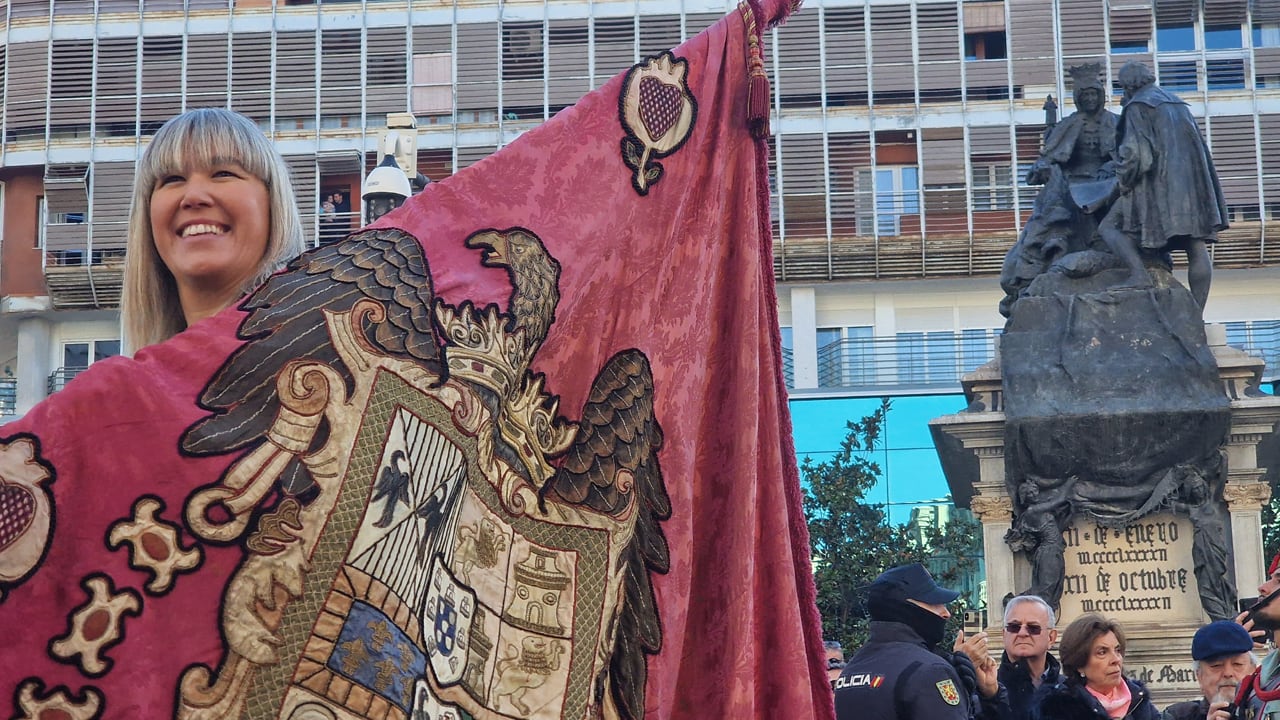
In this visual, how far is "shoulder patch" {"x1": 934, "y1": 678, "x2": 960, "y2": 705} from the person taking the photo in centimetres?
564

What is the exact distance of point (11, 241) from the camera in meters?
41.4

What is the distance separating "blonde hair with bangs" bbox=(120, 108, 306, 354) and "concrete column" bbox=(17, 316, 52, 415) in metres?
39.8

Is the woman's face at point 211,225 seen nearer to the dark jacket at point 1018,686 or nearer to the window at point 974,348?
the dark jacket at point 1018,686

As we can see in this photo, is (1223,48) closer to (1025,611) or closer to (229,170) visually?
(1025,611)

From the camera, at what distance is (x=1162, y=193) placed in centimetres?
1366

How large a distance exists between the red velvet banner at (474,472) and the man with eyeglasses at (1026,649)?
12.2 feet

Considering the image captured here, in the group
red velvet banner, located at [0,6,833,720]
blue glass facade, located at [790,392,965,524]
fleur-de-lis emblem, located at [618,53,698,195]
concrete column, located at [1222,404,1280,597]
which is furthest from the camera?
blue glass facade, located at [790,392,965,524]

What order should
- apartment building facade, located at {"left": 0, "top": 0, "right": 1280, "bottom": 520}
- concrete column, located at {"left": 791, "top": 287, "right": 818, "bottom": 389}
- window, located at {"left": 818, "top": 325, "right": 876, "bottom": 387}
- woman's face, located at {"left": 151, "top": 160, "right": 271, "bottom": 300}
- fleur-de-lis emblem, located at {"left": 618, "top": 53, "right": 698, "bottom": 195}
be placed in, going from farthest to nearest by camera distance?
concrete column, located at {"left": 791, "top": 287, "right": 818, "bottom": 389} < apartment building facade, located at {"left": 0, "top": 0, "right": 1280, "bottom": 520} < window, located at {"left": 818, "top": 325, "right": 876, "bottom": 387} < fleur-de-lis emblem, located at {"left": 618, "top": 53, "right": 698, "bottom": 195} < woman's face, located at {"left": 151, "top": 160, "right": 271, "bottom": 300}

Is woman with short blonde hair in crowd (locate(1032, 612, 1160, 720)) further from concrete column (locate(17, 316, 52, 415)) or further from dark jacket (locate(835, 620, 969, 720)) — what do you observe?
concrete column (locate(17, 316, 52, 415))

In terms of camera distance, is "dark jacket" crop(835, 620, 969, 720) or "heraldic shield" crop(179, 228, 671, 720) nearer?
"heraldic shield" crop(179, 228, 671, 720)

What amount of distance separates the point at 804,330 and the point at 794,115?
4.67 metres

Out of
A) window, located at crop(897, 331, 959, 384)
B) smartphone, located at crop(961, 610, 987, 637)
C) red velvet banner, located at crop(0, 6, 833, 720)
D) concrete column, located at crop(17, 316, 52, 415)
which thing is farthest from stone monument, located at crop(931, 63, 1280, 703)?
concrete column, located at crop(17, 316, 52, 415)

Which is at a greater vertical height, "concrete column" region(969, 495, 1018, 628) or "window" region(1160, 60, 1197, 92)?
"window" region(1160, 60, 1197, 92)

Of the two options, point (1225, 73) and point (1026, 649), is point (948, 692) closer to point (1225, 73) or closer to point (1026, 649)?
point (1026, 649)
